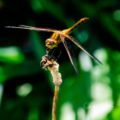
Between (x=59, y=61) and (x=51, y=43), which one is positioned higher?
(x=59, y=61)

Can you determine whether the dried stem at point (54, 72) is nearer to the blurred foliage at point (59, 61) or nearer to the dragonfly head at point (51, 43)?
the dragonfly head at point (51, 43)

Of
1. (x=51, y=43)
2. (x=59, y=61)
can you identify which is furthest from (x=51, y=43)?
(x=59, y=61)

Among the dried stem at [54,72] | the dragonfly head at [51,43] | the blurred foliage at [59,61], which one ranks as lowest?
the dried stem at [54,72]

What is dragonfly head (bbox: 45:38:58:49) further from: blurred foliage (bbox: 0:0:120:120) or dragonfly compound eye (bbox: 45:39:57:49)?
blurred foliage (bbox: 0:0:120:120)

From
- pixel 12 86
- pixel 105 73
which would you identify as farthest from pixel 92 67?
pixel 12 86

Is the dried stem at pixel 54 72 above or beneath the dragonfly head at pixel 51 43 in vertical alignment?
beneath

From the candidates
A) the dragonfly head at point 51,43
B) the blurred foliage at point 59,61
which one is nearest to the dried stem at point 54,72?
the dragonfly head at point 51,43

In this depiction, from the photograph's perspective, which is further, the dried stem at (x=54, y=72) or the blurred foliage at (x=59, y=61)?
the blurred foliage at (x=59, y=61)

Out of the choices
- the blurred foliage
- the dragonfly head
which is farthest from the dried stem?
the blurred foliage

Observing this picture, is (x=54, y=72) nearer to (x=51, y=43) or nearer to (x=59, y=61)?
(x=51, y=43)
